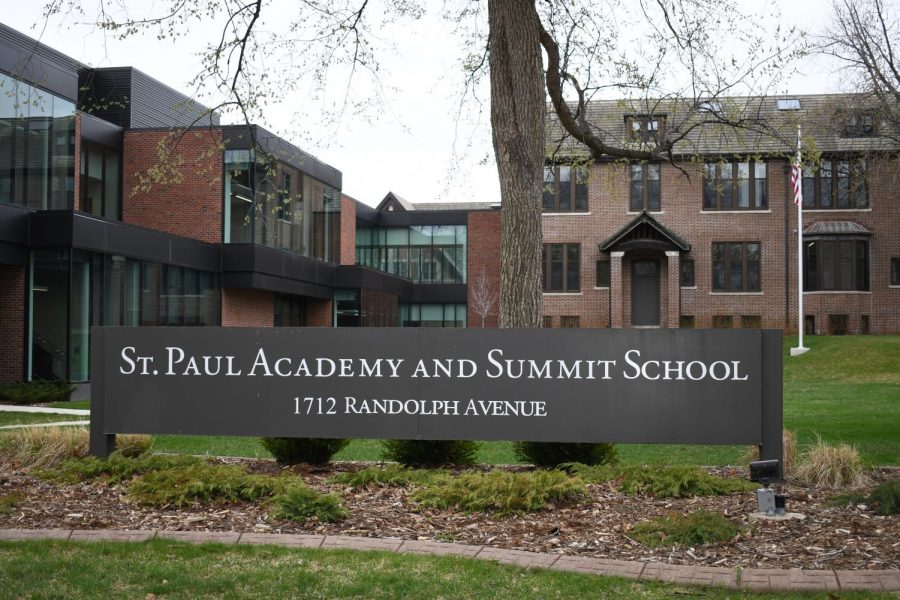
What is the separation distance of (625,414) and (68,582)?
493 cm

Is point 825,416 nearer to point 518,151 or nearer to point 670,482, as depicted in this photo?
point 518,151

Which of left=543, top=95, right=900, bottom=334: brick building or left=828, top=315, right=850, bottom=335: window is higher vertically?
left=543, top=95, right=900, bottom=334: brick building

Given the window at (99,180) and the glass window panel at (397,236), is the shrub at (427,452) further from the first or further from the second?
the glass window panel at (397,236)

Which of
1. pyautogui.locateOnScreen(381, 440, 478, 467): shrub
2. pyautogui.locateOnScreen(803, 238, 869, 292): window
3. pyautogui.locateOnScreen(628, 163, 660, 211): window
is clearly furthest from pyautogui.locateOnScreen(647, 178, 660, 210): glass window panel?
pyautogui.locateOnScreen(381, 440, 478, 467): shrub

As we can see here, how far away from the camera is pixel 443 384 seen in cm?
875

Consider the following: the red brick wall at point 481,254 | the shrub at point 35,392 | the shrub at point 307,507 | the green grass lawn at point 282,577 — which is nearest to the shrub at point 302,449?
the shrub at point 307,507

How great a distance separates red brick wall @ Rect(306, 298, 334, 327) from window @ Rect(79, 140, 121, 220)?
10.4 meters

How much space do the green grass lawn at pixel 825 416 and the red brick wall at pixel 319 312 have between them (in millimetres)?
19102

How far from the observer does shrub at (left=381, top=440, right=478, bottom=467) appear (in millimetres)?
9406

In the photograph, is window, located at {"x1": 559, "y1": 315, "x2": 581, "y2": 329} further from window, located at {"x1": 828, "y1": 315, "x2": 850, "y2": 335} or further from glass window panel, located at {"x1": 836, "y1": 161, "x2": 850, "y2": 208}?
glass window panel, located at {"x1": 836, "y1": 161, "x2": 850, "y2": 208}

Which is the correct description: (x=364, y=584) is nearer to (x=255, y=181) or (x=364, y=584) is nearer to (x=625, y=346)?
(x=625, y=346)

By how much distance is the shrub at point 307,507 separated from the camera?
7020 mm

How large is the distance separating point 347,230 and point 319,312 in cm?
598

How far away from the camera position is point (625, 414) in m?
8.51
